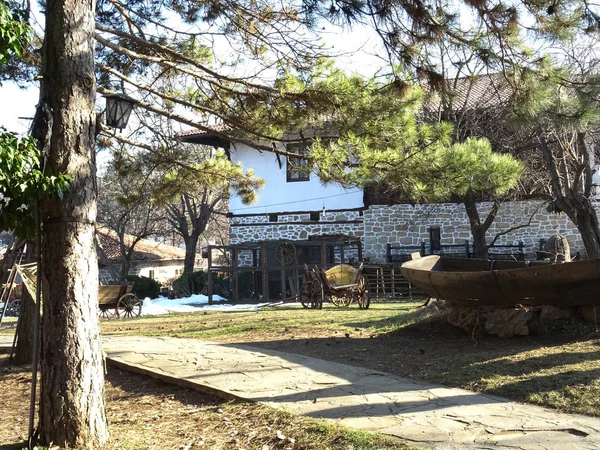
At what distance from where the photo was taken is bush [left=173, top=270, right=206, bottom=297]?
27.5 metres

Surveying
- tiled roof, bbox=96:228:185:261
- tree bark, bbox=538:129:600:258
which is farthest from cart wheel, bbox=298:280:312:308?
tiled roof, bbox=96:228:185:261

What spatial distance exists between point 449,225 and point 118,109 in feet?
53.4

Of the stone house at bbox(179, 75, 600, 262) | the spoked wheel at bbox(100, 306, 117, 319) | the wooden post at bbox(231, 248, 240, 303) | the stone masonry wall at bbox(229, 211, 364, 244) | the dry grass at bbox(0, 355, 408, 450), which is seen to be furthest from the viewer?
the stone masonry wall at bbox(229, 211, 364, 244)

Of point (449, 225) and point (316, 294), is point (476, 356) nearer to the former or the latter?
point (316, 294)

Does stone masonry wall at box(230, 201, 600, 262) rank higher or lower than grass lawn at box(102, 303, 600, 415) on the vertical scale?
higher

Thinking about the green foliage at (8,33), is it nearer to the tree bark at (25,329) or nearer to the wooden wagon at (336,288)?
the tree bark at (25,329)

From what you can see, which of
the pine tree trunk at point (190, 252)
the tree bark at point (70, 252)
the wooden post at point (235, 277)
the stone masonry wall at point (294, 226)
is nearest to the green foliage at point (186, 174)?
the tree bark at point (70, 252)

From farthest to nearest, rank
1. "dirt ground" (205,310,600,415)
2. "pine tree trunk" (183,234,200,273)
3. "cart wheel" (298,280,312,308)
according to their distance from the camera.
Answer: "pine tree trunk" (183,234,200,273) < "cart wheel" (298,280,312,308) < "dirt ground" (205,310,600,415)

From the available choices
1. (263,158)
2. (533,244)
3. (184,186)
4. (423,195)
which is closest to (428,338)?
(423,195)

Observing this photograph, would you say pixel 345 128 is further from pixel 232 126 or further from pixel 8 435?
pixel 8 435

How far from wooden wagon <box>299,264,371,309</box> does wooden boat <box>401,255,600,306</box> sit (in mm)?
7221

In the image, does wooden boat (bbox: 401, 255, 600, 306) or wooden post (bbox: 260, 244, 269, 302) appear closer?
wooden boat (bbox: 401, 255, 600, 306)

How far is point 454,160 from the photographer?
775cm

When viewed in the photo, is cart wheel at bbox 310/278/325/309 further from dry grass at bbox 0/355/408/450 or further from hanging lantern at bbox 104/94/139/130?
dry grass at bbox 0/355/408/450
